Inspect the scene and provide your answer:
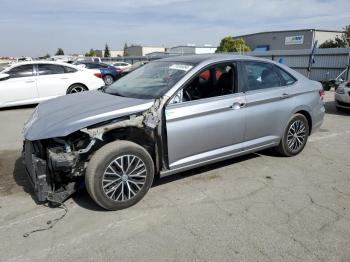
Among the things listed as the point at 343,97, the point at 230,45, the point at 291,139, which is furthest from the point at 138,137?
the point at 230,45

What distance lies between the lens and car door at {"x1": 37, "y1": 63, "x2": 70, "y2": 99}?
381 inches

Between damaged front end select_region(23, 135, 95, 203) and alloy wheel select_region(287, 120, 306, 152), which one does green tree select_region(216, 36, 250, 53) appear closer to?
alloy wheel select_region(287, 120, 306, 152)

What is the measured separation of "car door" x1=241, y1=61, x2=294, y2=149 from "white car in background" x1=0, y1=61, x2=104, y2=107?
7001 mm

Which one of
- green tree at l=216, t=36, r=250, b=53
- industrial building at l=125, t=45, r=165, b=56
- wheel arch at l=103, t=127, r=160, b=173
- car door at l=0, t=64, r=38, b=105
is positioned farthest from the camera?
industrial building at l=125, t=45, r=165, b=56

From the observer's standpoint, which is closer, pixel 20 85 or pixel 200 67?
pixel 200 67

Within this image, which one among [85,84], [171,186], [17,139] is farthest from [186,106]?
[85,84]

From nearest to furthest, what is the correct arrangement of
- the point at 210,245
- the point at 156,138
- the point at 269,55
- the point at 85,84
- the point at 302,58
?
the point at 210,245
the point at 156,138
the point at 85,84
the point at 302,58
the point at 269,55

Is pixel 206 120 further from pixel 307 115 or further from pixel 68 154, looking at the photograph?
pixel 307 115

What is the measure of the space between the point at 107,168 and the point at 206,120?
1331 millimetres

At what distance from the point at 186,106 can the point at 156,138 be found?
0.53m

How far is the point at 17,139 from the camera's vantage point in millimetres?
6438

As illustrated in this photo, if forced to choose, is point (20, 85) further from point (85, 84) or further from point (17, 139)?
point (17, 139)

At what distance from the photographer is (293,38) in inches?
2296

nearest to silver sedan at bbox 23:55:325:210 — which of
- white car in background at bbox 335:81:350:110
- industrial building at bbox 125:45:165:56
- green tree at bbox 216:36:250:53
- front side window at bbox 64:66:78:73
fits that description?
white car in background at bbox 335:81:350:110
